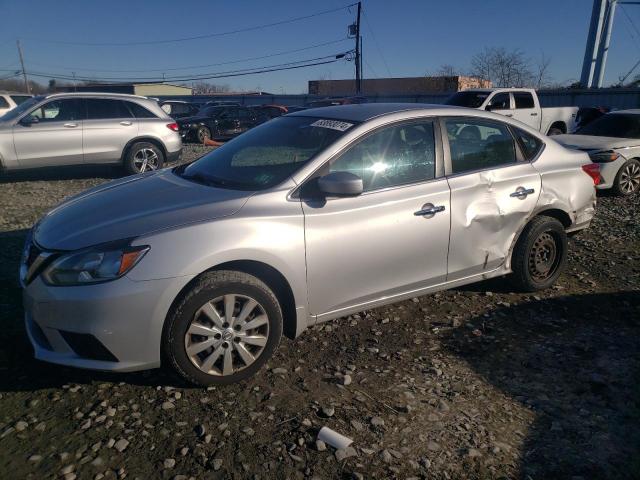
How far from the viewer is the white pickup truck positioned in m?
13.8

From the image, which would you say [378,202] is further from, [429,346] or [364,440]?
[364,440]

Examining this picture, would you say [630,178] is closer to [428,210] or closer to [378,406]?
[428,210]

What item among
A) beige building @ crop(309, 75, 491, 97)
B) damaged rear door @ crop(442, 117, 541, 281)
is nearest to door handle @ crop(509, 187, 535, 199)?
damaged rear door @ crop(442, 117, 541, 281)

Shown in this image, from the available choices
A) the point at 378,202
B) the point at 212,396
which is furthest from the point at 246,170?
the point at 212,396

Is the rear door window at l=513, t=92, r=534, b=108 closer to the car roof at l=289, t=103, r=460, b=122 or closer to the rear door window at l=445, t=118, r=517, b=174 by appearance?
the rear door window at l=445, t=118, r=517, b=174

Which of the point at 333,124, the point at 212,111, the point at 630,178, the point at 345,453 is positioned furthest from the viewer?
the point at 212,111

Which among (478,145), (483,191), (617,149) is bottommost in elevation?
(617,149)

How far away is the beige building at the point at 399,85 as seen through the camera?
41.1 m

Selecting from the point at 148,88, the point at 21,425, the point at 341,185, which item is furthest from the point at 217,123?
the point at 148,88

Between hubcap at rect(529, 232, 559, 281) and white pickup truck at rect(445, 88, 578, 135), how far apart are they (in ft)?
32.4

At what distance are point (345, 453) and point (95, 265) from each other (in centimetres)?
168

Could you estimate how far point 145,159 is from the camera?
397 inches

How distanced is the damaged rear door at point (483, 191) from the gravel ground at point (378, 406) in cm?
55

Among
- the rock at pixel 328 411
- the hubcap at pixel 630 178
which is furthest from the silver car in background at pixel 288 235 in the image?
the hubcap at pixel 630 178
